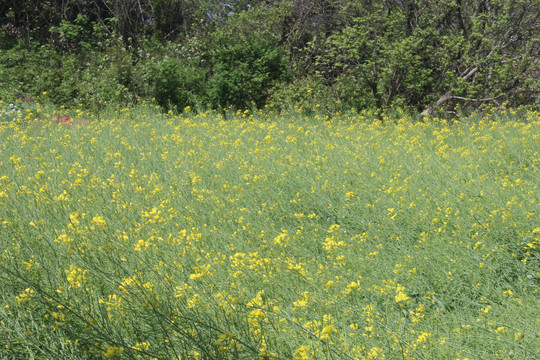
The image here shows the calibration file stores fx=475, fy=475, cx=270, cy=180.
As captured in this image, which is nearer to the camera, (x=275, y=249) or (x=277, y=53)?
(x=275, y=249)

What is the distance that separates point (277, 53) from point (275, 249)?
8.47m

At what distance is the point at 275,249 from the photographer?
3.24 metres

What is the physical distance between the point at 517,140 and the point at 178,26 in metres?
10.3

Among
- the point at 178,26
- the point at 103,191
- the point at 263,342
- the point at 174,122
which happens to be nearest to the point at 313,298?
the point at 263,342

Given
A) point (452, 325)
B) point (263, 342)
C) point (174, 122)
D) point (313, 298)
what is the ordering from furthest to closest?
point (174, 122)
point (452, 325)
point (313, 298)
point (263, 342)

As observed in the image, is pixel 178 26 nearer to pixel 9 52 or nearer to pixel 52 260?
pixel 9 52

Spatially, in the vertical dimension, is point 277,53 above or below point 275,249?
above

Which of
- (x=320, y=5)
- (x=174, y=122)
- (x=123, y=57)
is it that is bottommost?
(x=174, y=122)

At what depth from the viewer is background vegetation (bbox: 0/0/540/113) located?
916 centimetres

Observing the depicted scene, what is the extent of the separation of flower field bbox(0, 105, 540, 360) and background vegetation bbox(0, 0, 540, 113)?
322 cm

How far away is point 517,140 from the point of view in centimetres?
562

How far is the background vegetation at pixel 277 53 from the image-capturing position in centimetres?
916

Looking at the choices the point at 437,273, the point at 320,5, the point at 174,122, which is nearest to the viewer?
the point at 437,273

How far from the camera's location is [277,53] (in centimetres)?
1099
